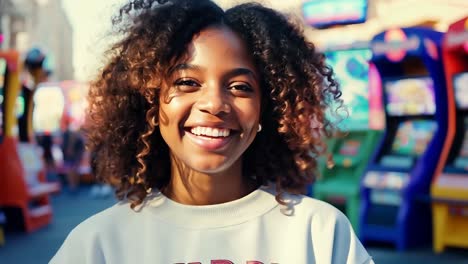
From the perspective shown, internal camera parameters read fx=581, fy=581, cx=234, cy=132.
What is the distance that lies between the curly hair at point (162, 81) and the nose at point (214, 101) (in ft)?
0.38

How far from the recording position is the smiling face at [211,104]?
1180 mm

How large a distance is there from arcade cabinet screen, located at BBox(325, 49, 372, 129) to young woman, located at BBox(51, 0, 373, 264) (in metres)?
3.75

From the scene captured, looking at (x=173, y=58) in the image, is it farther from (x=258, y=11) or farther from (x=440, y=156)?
(x=440, y=156)

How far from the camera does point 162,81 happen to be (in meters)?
1.25

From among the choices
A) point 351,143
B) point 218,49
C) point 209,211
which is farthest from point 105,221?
point 351,143

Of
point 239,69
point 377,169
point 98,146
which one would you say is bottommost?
point 377,169

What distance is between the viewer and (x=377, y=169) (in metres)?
4.54

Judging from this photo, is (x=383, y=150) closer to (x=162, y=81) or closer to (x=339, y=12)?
(x=339, y=12)

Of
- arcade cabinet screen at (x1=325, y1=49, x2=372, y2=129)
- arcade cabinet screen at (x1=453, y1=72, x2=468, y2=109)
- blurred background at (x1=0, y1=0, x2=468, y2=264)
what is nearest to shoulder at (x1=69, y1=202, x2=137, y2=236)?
blurred background at (x1=0, y1=0, x2=468, y2=264)

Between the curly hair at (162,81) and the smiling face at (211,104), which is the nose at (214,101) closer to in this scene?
the smiling face at (211,104)

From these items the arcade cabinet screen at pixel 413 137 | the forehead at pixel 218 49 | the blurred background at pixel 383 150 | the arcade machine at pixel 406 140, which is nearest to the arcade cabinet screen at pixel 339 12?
the blurred background at pixel 383 150

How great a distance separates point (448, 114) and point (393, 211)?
0.86 m

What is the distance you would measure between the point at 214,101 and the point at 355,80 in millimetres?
4167

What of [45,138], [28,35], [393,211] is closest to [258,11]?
[393,211]
